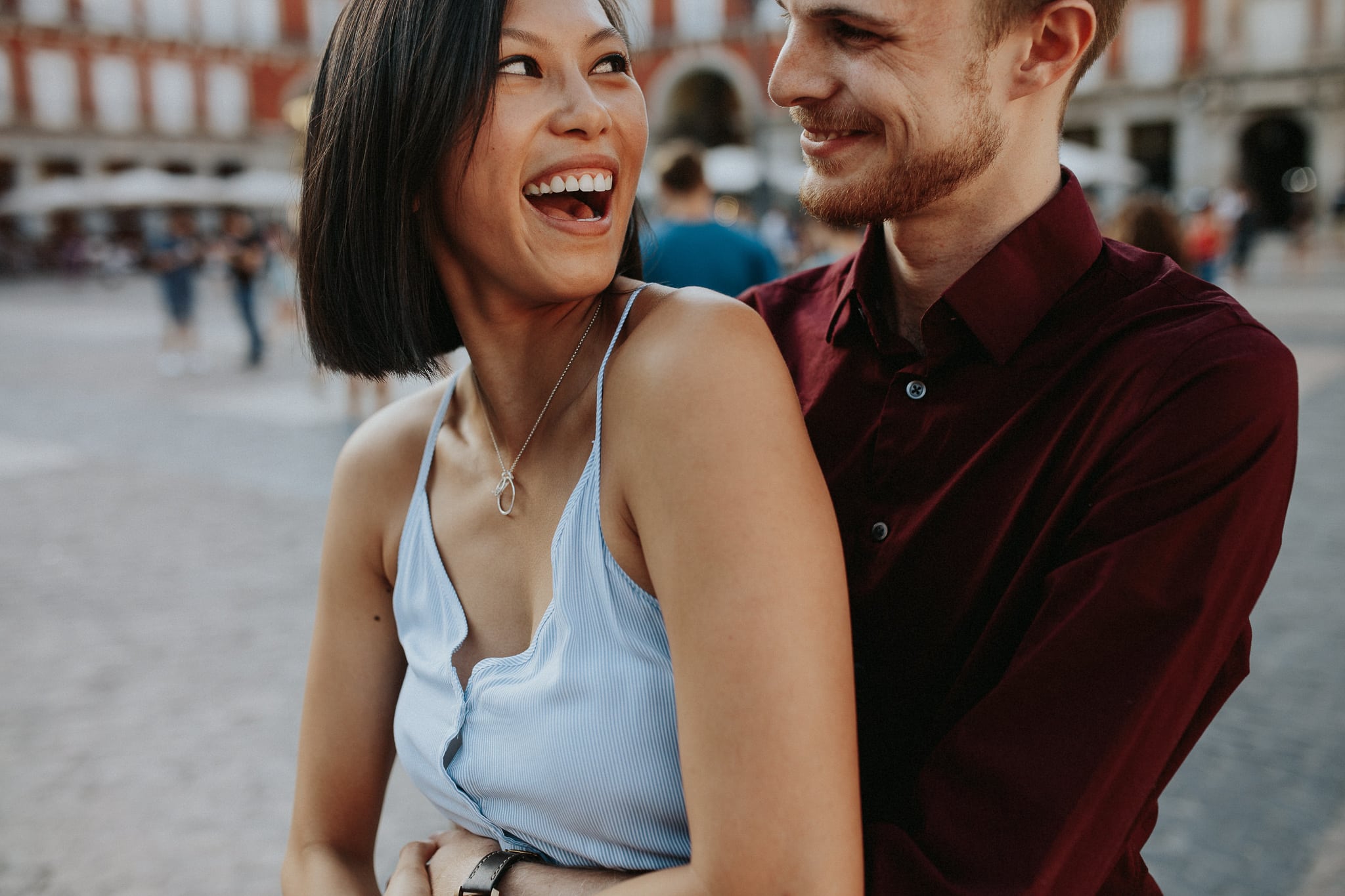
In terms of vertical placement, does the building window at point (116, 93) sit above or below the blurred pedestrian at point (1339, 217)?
above

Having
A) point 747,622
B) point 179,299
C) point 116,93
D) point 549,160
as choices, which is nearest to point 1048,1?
point 549,160

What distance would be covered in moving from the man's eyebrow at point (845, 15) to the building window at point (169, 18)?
148 ft

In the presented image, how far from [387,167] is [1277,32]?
3279 centimetres

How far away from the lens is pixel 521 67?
1.39 metres

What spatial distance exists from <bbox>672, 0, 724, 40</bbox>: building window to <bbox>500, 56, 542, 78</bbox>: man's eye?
115ft

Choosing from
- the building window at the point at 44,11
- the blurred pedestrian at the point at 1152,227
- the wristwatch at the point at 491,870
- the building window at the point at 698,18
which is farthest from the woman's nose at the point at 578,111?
the building window at the point at 44,11

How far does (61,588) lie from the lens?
544 cm

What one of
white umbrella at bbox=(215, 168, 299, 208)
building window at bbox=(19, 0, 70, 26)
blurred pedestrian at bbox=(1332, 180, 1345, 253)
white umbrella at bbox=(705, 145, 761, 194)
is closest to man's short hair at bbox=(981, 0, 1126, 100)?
white umbrella at bbox=(705, 145, 761, 194)

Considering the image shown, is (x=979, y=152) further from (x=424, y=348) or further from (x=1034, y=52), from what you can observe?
(x=424, y=348)

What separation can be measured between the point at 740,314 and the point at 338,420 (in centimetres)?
860

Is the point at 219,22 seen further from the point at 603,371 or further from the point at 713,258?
the point at 603,371

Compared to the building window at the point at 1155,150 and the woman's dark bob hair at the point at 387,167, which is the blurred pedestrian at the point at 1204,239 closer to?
the woman's dark bob hair at the point at 387,167

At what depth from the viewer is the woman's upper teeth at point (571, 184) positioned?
1.41 m

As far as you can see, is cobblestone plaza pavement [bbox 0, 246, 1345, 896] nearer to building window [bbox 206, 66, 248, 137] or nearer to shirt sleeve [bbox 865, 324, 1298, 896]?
shirt sleeve [bbox 865, 324, 1298, 896]
